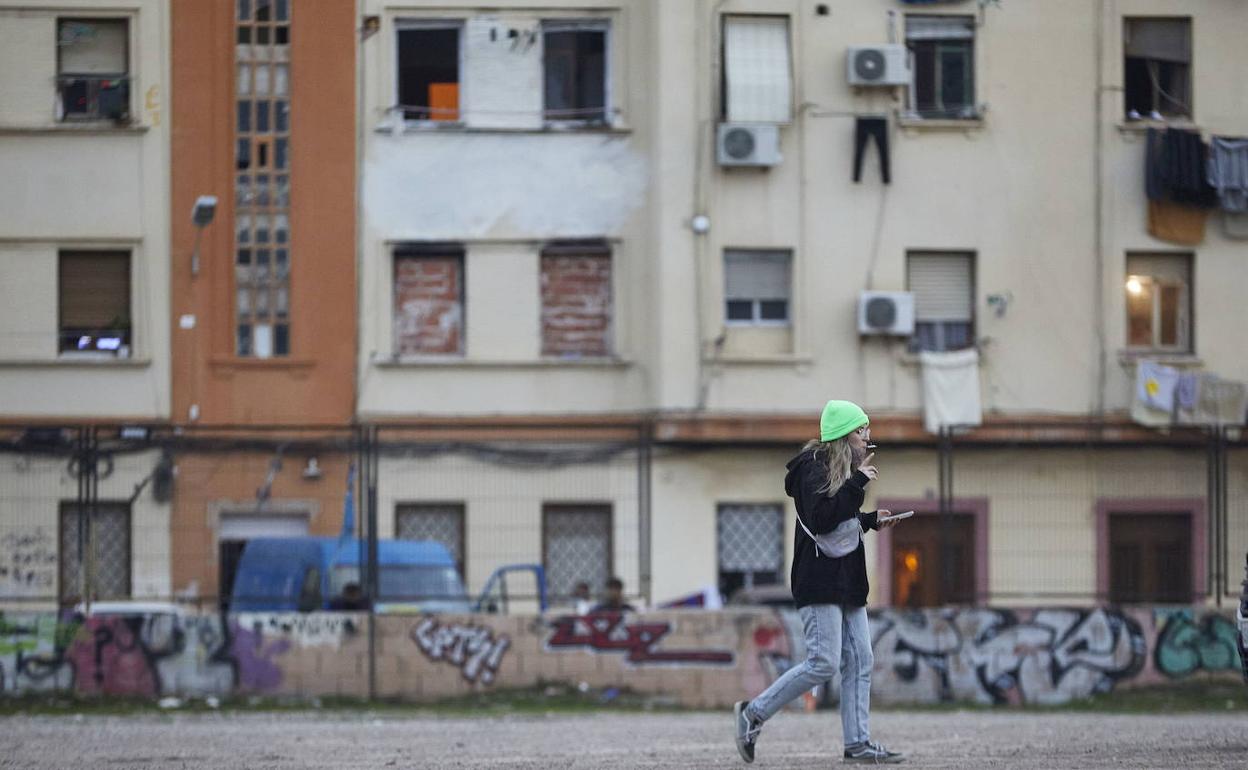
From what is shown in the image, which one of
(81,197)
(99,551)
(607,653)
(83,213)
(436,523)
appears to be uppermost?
(81,197)

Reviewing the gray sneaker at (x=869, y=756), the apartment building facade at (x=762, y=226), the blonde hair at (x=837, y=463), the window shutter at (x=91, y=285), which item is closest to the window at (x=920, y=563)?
the apartment building facade at (x=762, y=226)

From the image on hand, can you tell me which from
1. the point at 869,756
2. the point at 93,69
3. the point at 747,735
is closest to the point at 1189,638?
the point at 869,756

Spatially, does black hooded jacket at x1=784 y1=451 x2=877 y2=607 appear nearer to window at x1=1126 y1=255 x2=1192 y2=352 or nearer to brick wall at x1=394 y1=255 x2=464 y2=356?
brick wall at x1=394 y1=255 x2=464 y2=356

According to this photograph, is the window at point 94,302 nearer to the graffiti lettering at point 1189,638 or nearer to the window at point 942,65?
the window at point 942,65

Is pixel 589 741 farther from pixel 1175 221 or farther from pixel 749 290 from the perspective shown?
pixel 1175 221

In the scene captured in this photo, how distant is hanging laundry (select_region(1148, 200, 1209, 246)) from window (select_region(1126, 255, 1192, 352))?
371 millimetres

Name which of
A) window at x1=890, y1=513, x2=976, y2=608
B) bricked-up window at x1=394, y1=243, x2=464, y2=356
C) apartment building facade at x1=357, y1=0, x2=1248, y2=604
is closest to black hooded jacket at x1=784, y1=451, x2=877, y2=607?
window at x1=890, y1=513, x2=976, y2=608

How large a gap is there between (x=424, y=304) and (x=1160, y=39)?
10.4m

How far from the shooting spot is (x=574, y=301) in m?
28.3

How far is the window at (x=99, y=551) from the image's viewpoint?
67.6 ft

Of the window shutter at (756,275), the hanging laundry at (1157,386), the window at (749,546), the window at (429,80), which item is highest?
the window at (429,80)

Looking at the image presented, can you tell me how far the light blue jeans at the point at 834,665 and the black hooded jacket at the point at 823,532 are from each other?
75mm

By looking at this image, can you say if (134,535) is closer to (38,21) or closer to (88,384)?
(88,384)

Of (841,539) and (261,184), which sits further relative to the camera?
(261,184)
